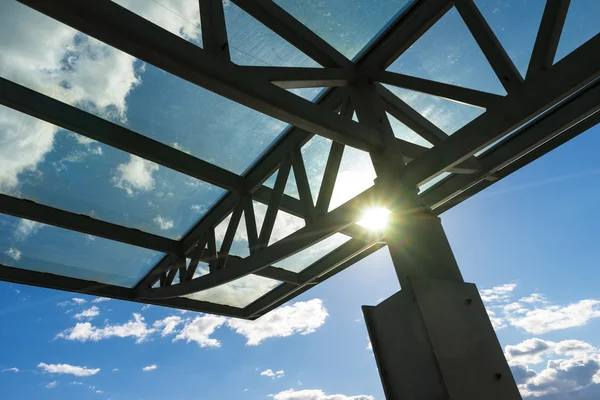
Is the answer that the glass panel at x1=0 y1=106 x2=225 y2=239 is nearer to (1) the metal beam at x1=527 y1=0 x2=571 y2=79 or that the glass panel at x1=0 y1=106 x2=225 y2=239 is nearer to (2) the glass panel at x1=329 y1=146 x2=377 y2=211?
(2) the glass panel at x1=329 y1=146 x2=377 y2=211

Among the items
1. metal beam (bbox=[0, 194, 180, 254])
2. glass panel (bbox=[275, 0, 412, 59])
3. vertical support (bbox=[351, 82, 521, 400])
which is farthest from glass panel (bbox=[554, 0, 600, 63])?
metal beam (bbox=[0, 194, 180, 254])

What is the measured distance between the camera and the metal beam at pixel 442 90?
92.1 inches

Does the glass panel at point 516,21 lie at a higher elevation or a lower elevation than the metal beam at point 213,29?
higher

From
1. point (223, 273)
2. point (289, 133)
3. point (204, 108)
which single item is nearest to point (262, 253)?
point (223, 273)

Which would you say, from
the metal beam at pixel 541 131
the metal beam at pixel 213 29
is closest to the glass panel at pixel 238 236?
the metal beam at pixel 541 131

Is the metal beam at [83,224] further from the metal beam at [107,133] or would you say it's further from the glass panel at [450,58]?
the glass panel at [450,58]

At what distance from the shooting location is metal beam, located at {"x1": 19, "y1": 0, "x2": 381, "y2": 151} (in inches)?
68.7

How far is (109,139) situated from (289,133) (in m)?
1.81

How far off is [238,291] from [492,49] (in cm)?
558

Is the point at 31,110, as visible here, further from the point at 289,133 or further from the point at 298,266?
the point at 298,266

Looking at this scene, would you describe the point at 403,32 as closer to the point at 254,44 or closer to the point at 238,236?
the point at 254,44

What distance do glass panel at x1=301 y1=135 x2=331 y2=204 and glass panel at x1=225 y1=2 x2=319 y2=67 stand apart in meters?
0.92

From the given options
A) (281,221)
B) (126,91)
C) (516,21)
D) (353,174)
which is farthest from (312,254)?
(516,21)

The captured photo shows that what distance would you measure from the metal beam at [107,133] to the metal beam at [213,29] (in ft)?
6.64
